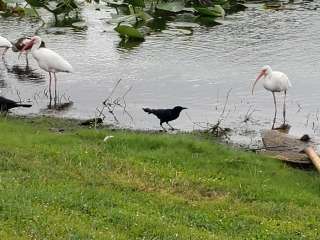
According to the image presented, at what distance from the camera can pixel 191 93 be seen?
16.5m

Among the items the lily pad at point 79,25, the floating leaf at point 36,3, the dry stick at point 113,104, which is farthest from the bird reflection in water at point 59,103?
the floating leaf at point 36,3

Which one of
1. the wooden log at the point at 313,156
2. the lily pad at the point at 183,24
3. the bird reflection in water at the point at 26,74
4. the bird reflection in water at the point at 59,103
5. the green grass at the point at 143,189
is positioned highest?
the green grass at the point at 143,189

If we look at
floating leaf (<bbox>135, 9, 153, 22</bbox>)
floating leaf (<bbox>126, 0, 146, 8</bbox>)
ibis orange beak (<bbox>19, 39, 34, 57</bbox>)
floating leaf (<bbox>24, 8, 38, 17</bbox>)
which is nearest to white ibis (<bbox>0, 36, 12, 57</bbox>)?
ibis orange beak (<bbox>19, 39, 34, 57</bbox>)

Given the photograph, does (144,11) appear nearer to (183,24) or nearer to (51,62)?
(183,24)

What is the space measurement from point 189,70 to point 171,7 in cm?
706

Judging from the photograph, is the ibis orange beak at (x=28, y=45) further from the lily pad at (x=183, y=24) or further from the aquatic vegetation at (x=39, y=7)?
the lily pad at (x=183, y=24)

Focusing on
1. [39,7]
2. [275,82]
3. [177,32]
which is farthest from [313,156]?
[39,7]

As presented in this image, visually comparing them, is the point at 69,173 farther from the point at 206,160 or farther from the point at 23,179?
the point at 206,160

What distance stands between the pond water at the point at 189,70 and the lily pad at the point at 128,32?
13.2 inches

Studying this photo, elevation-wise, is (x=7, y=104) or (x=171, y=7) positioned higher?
(x=7, y=104)

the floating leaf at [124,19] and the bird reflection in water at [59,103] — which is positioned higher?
the floating leaf at [124,19]

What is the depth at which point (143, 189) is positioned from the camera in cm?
966

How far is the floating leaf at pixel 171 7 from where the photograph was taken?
80.9 feet

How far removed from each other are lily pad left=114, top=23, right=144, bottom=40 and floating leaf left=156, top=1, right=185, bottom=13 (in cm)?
324
